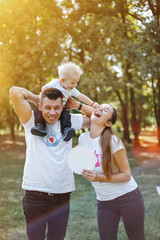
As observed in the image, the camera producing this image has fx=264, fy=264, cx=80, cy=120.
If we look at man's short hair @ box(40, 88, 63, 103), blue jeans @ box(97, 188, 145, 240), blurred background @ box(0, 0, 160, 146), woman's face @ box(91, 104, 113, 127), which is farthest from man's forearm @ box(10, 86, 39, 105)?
blurred background @ box(0, 0, 160, 146)

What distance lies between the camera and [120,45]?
13.2 meters

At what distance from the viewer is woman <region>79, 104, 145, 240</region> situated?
102 inches

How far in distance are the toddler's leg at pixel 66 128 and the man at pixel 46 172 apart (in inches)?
2.2

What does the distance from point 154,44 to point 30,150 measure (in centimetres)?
1073

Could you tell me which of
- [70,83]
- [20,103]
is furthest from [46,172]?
[70,83]

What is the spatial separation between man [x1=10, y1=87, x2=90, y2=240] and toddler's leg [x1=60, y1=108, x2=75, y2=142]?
56mm

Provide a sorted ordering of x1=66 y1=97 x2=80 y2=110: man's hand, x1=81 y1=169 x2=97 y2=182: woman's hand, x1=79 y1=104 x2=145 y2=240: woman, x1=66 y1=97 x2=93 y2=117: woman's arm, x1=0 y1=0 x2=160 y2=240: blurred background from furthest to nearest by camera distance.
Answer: x1=0 y1=0 x2=160 y2=240: blurred background
x1=66 y1=97 x2=80 y2=110: man's hand
x1=66 y1=97 x2=93 y2=117: woman's arm
x1=79 y1=104 x2=145 y2=240: woman
x1=81 y1=169 x2=97 y2=182: woman's hand

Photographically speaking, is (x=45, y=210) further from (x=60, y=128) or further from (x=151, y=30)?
(x=151, y=30)

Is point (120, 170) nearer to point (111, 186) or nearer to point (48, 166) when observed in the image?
point (111, 186)

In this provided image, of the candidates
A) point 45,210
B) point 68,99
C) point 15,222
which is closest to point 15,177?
point 15,222

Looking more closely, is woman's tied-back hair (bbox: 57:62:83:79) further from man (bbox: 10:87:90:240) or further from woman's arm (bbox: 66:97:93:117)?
man (bbox: 10:87:90:240)

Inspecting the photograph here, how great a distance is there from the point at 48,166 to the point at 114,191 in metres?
0.71

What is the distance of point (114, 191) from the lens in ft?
8.66

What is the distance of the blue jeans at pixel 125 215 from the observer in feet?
8.52
